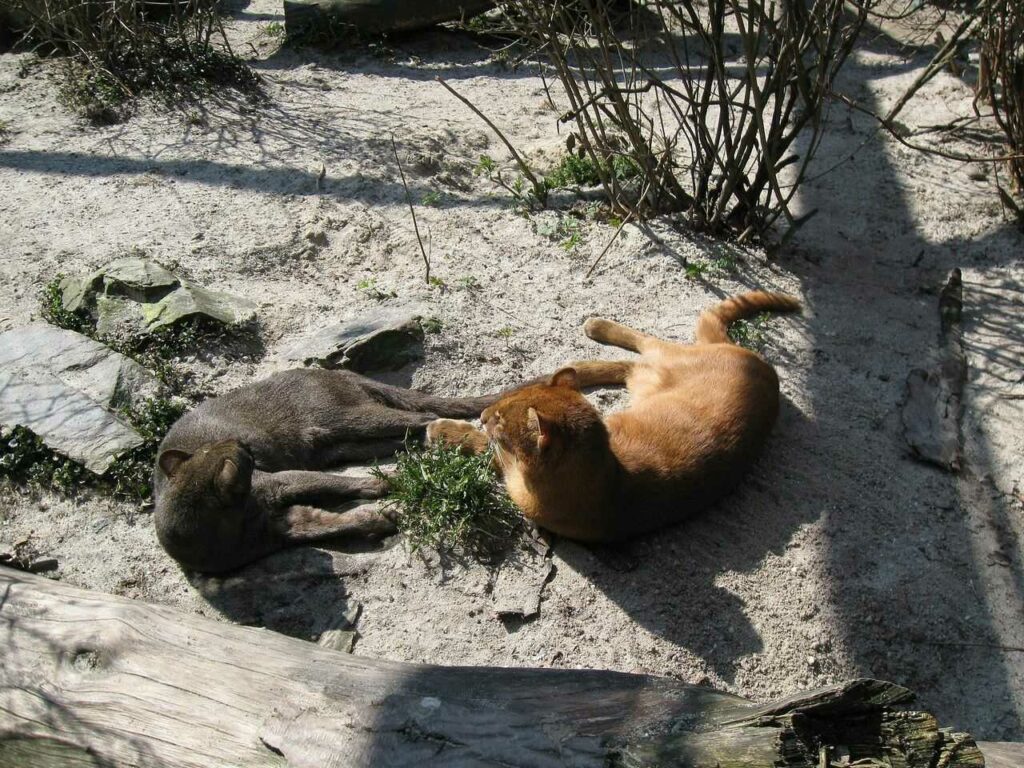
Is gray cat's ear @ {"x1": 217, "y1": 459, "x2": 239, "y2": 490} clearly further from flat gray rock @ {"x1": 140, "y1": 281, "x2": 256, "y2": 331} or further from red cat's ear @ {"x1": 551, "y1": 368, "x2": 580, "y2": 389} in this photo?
flat gray rock @ {"x1": 140, "y1": 281, "x2": 256, "y2": 331}

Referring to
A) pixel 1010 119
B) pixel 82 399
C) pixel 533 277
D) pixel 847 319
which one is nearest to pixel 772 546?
pixel 847 319

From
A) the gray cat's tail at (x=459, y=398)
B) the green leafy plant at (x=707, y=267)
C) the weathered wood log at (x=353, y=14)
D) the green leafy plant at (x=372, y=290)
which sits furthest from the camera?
the weathered wood log at (x=353, y=14)

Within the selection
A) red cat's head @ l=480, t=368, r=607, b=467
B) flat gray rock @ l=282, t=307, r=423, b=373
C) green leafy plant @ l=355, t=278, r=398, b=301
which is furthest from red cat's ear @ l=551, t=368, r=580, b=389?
green leafy plant @ l=355, t=278, r=398, b=301

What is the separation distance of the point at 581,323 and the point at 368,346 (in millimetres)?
1441

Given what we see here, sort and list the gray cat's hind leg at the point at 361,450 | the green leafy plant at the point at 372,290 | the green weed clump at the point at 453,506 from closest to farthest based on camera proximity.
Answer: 1. the green weed clump at the point at 453,506
2. the gray cat's hind leg at the point at 361,450
3. the green leafy plant at the point at 372,290

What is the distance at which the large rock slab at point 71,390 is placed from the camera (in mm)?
5133

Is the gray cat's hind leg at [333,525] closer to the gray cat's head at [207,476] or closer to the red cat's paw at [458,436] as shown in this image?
the gray cat's head at [207,476]

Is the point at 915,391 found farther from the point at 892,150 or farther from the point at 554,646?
the point at 892,150

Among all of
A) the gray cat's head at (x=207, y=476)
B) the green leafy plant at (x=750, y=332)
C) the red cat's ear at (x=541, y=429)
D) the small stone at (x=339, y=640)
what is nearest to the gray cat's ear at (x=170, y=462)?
the gray cat's head at (x=207, y=476)

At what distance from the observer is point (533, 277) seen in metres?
6.61

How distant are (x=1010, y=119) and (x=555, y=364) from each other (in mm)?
4639

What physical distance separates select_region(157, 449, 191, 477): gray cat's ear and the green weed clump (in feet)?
3.30

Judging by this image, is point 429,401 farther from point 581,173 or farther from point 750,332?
point 581,173

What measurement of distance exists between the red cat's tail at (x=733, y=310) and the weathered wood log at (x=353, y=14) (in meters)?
5.45
